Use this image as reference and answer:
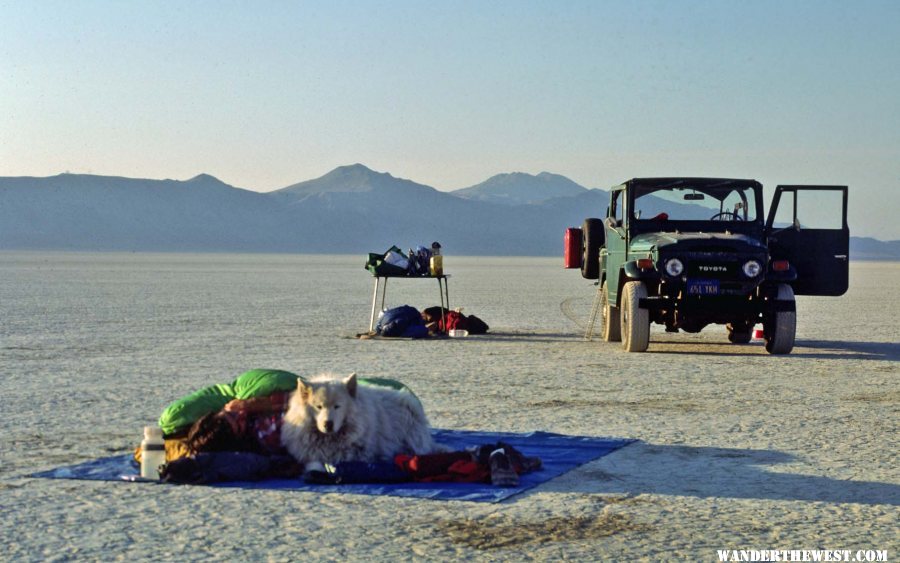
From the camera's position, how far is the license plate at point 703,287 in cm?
1756

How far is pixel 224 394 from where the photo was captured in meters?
9.37

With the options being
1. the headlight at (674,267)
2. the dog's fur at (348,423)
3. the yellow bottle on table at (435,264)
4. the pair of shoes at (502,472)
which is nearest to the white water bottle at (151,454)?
the dog's fur at (348,423)

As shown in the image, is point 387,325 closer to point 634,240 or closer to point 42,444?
point 634,240

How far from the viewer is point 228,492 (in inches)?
314

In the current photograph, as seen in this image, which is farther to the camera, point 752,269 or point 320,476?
point 752,269

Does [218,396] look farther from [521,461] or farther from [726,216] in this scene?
[726,216]

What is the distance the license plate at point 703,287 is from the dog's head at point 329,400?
33.5ft

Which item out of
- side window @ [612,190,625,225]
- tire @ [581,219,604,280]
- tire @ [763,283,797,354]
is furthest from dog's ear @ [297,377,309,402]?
tire @ [581,219,604,280]

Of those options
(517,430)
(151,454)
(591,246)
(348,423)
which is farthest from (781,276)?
(151,454)

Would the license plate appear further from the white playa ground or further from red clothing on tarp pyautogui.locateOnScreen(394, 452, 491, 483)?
red clothing on tarp pyautogui.locateOnScreen(394, 452, 491, 483)

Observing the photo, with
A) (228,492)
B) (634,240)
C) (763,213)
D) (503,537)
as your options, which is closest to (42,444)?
(228,492)

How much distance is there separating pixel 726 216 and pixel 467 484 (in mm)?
11916

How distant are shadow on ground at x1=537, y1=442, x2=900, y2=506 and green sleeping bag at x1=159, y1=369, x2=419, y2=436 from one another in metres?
1.40

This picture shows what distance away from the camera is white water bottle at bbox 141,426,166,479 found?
8352 millimetres
